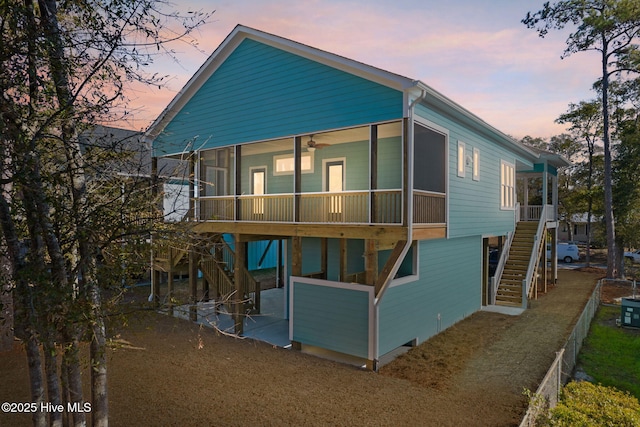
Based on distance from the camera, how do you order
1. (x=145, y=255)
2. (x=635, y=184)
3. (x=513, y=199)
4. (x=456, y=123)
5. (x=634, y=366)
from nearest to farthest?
(x=145, y=255), (x=634, y=366), (x=456, y=123), (x=513, y=199), (x=635, y=184)

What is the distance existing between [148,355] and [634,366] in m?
11.6

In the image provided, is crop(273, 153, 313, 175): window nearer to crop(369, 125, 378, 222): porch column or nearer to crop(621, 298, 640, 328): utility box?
crop(369, 125, 378, 222): porch column

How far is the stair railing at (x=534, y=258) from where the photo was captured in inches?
561

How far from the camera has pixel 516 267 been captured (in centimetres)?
1570

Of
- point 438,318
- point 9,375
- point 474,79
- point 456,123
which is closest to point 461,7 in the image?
point 456,123

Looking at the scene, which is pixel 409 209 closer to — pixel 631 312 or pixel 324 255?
pixel 324 255

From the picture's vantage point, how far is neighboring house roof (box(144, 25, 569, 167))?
8594 millimetres

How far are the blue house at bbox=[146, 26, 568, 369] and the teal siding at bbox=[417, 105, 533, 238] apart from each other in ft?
0.22

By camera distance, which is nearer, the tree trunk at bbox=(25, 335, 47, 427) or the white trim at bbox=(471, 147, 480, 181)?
the tree trunk at bbox=(25, 335, 47, 427)

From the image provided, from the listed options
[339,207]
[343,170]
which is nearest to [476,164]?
[343,170]

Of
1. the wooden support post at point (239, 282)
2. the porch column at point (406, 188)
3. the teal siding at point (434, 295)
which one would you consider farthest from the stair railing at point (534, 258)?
the wooden support post at point (239, 282)

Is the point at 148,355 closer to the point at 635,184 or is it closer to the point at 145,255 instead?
the point at 145,255

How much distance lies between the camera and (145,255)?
14.6 ft

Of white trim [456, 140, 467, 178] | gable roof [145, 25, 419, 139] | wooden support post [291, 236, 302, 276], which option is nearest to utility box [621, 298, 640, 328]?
white trim [456, 140, 467, 178]
